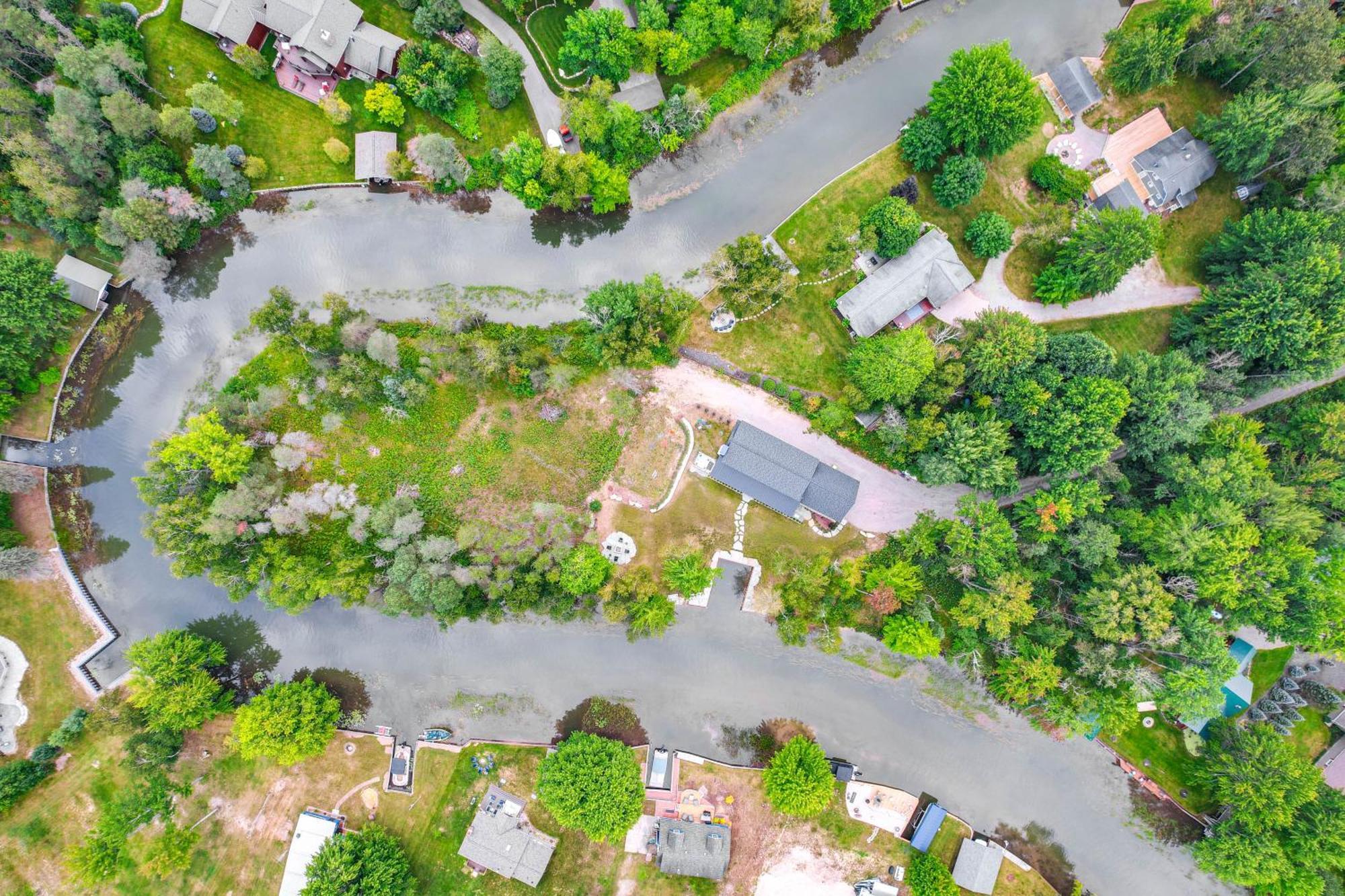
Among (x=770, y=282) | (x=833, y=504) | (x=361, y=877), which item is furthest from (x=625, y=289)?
(x=361, y=877)

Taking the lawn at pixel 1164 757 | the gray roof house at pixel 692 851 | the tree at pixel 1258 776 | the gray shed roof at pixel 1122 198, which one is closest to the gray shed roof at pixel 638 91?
the gray shed roof at pixel 1122 198

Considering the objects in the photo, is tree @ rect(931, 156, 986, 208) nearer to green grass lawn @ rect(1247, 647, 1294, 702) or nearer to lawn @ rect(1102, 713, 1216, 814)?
green grass lawn @ rect(1247, 647, 1294, 702)

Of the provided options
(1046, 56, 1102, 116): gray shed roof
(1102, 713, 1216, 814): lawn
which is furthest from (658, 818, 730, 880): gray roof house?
(1046, 56, 1102, 116): gray shed roof

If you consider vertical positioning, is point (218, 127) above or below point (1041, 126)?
above

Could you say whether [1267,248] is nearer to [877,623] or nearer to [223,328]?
[877,623]

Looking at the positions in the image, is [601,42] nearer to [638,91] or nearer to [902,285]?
[638,91]

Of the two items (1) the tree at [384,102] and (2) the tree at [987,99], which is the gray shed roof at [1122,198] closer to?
(2) the tree at [987,99]

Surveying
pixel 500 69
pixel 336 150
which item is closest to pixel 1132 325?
pixel 500 69
